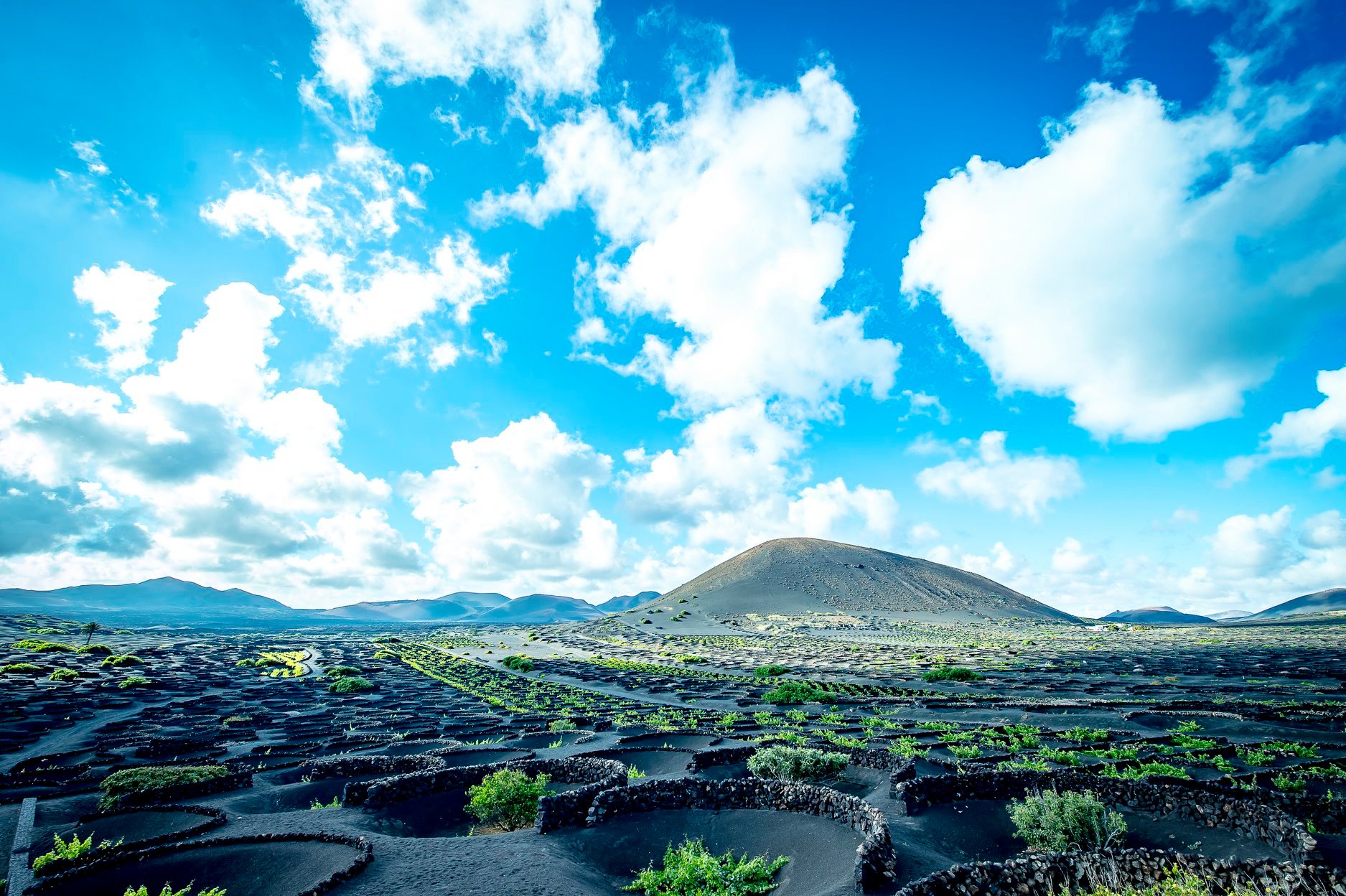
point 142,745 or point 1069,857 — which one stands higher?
point 1069,857

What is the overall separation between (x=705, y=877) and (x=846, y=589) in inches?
6083

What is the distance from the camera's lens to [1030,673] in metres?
47.1

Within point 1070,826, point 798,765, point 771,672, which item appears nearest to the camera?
point 1070,826

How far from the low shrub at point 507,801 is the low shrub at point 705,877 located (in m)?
4.38

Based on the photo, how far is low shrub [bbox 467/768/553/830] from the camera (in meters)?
15.0

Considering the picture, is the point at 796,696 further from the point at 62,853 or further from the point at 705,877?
the point at 62,853

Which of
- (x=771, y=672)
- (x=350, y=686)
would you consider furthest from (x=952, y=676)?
(x=350, y=686)

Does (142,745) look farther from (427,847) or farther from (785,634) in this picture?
(785,634)

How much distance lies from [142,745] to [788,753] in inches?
1113

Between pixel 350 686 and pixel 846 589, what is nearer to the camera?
pixel 350 686

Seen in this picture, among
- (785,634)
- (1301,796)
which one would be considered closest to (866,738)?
(1301,796)

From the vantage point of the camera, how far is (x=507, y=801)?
49.2 ft

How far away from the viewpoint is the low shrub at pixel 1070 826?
11.5 m

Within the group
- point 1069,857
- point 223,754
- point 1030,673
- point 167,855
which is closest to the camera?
point 1069,857
